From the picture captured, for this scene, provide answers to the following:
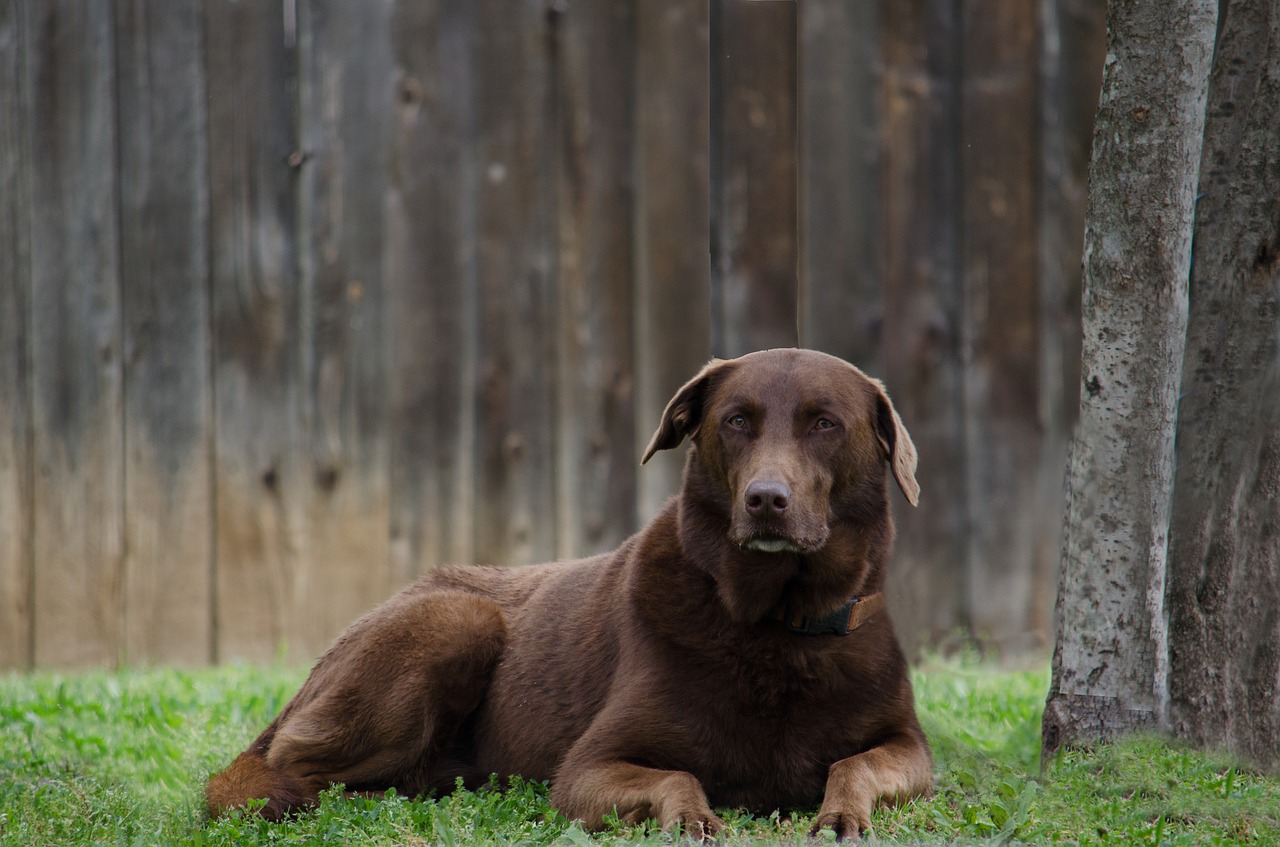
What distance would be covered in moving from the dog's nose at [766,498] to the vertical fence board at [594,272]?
231 centimetres

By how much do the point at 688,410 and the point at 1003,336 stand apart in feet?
7.42

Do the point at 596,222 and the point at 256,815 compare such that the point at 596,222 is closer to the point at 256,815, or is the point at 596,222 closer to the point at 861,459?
the point at 861,459

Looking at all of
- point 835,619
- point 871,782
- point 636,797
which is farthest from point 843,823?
point 835,619

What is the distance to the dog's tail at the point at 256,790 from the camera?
359cm

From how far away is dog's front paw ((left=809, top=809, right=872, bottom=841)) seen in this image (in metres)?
3.17

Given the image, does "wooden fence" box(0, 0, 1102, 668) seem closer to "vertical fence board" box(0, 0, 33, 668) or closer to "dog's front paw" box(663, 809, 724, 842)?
"vertical fence board" box(0, 0, 33, 668)

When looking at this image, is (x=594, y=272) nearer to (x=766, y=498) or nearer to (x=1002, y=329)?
(x=1002, y=329)

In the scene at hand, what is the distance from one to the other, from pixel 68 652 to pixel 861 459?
12.1 feet

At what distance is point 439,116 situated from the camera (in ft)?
18.4

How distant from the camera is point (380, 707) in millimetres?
3924

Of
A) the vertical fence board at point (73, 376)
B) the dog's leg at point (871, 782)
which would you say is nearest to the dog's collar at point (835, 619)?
the dog's leg at point (871, 782)

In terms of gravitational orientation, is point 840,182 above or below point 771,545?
above

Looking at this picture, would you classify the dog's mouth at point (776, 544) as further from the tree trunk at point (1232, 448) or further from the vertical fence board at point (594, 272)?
the vertical fence board at point (594, 272)

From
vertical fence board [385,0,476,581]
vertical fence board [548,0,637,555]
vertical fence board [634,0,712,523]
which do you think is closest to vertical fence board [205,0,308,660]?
vertical fence board [385,0,476,581]
